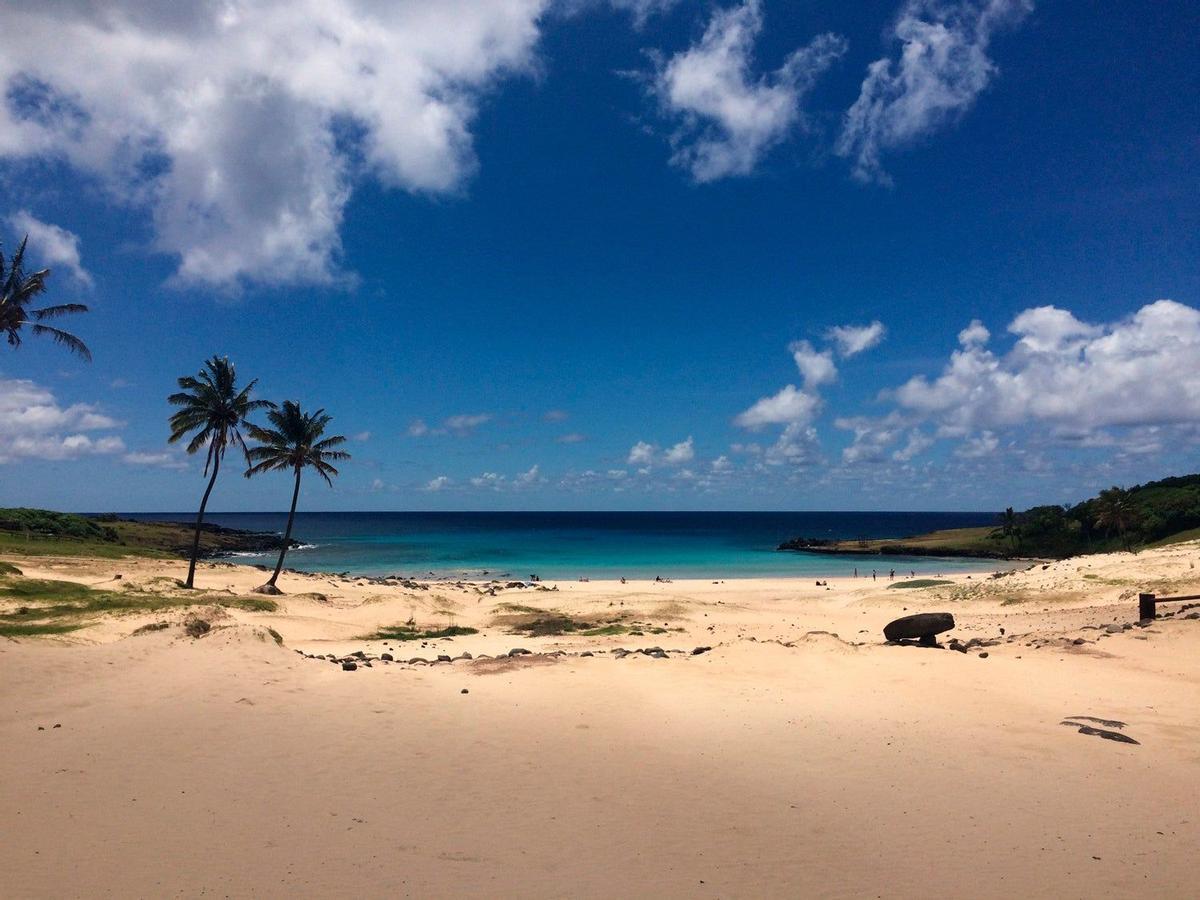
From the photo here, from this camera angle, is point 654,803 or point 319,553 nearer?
point 654,803

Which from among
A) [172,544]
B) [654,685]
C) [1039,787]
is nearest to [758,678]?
[654,685]

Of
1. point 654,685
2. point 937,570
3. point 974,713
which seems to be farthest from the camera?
point 937,570

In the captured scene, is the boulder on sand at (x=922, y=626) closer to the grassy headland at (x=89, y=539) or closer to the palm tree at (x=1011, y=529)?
the grassy headland at (x=89, y=539)

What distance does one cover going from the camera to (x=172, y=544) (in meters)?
84.8

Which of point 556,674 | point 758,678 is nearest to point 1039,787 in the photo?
point 758,678

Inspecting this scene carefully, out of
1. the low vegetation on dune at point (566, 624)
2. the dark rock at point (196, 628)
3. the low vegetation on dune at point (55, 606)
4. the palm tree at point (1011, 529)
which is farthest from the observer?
the palm tree at point (1011, 529)

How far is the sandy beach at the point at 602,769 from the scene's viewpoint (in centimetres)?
672

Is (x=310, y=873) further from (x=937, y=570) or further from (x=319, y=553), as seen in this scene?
(x=319, y=553)

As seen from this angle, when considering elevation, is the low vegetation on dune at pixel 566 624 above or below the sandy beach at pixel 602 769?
below

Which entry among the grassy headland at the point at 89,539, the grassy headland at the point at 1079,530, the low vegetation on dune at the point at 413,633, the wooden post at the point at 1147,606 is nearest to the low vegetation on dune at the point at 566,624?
the low vegetation on dune at the point at 413,633

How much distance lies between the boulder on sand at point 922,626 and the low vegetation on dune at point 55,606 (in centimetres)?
2243

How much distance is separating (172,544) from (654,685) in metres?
90.8

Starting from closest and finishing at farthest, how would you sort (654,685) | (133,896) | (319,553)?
1. (133,896)
2. (654,685)
3. (319,553)

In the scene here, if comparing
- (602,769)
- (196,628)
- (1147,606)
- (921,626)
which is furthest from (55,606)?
(1147,606)
